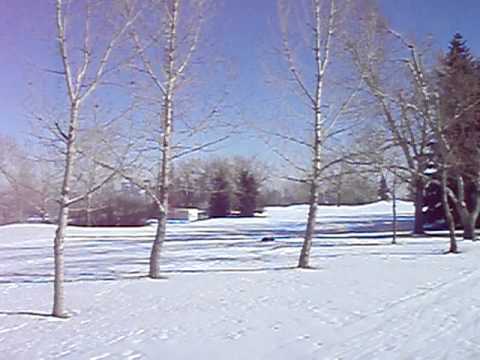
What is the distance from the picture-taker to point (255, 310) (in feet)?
35.3

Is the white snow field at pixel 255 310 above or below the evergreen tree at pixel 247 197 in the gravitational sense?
below

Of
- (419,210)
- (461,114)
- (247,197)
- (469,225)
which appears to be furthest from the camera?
(247,197)

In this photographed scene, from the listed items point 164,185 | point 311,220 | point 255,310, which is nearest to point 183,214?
point 311,220

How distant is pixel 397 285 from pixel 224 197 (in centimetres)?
5696

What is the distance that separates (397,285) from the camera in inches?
523

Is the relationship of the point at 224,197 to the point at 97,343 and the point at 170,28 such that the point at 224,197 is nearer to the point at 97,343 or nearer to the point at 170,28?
the point at 170,28

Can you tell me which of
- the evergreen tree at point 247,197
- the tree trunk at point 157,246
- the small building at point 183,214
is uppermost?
the evergreen tree at point 247,197

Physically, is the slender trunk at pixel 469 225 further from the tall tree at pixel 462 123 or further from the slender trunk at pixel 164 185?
the slender trunk at pixel 164 185

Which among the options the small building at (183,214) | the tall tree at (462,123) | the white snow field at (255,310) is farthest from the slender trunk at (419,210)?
the small building at (183,214)

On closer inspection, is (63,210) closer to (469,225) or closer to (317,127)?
(317,127)

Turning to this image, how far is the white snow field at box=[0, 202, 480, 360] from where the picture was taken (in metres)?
7.71

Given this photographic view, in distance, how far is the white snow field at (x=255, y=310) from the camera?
771cm

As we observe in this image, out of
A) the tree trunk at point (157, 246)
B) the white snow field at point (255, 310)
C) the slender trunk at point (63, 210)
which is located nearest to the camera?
the white snow field at point (255, 310)

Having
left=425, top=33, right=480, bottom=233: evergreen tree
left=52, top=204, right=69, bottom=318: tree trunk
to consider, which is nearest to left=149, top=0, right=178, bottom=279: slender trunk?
left=52, top=204, right=69, bottom=318: tree trunk
